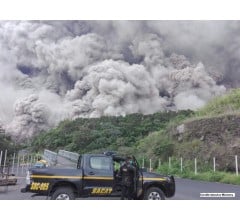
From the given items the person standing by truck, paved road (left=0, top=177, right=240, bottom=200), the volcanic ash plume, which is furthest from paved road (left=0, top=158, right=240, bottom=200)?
the volcanic ash plume

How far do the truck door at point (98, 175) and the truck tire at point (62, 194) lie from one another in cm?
38

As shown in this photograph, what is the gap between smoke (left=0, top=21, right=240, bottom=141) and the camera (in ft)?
43.6

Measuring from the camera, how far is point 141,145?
13.7 metres

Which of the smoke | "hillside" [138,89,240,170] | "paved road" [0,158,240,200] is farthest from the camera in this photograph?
"hillside" [138,89,240,170]

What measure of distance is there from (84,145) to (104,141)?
74cm

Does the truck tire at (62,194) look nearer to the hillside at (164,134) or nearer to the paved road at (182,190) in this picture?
the paved road at (182,190)

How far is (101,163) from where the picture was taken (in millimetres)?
9156

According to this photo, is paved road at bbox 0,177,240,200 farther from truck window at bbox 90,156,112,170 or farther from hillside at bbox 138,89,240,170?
hillside at bbox 138,89,240,170

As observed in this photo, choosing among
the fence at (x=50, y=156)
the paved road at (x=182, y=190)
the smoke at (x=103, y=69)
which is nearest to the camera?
the paved road at (x=182, y=190)

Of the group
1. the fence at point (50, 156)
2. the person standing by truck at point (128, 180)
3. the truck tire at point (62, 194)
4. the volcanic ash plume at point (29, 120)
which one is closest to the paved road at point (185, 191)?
the truck tire at point (62, 194)

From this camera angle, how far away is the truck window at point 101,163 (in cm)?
911

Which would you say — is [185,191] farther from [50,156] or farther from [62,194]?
[50,156]

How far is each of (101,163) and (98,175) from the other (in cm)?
31

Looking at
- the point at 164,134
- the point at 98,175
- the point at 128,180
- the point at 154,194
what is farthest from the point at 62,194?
the point at 164,134
